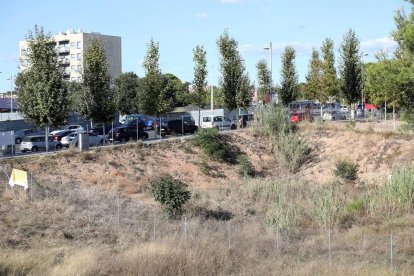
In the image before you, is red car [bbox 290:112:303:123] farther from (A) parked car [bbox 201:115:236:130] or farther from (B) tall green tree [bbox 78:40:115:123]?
(B) tall green tree [bbox 78:40:115:123]

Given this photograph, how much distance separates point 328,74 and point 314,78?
→ 6.96 ft

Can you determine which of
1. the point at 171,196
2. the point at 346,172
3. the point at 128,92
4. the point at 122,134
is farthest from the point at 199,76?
the point at 128,92

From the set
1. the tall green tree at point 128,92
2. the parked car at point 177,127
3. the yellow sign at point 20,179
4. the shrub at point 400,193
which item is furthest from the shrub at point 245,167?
the tall green tree at point 128,92

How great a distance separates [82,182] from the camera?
107ft

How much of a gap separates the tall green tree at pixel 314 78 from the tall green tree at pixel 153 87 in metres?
22.4

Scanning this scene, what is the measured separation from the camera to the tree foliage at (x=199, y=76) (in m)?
52.2

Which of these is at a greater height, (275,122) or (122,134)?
(275,122)

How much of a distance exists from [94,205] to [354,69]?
3989 centimetres

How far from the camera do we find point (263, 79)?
213 ft

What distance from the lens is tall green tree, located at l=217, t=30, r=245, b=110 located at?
5169 centimetres

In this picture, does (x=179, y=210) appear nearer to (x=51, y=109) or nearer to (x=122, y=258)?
(x=122, y=258)

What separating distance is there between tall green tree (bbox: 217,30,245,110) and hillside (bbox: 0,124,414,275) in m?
10.7

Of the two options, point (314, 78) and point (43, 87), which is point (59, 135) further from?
point (314, 78)

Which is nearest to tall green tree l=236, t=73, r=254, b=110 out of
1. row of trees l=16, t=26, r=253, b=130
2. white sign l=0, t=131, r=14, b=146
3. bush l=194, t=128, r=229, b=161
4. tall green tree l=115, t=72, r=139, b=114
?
row of trees l=16, t=26, r=253, b=130
